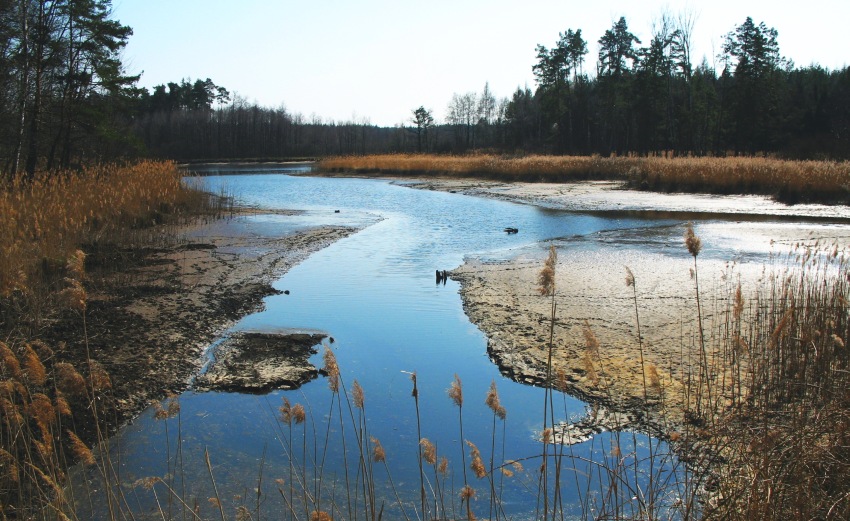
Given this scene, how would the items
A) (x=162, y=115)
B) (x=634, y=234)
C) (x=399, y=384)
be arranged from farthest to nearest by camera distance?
1. (x=162, y=115)
2. (x=634, y=234)
3. (x=399, y=384)

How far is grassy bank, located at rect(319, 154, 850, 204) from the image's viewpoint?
21.4 meters

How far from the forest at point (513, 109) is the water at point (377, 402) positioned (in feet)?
42.2

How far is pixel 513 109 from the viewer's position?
241 feet

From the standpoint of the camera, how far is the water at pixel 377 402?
13.4 feet

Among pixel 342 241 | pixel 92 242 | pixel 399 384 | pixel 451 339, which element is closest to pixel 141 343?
pixel 399 384

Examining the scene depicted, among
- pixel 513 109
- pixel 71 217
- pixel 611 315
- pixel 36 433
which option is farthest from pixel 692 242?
pixel 513 109

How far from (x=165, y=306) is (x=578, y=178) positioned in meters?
27.7

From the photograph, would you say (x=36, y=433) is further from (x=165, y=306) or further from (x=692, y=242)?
(x=692, y=242)

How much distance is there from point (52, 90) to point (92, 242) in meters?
14.4

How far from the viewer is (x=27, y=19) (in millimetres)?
18406

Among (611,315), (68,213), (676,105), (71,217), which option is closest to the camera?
(611,315)

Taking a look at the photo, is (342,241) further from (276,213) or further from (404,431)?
(404,431)

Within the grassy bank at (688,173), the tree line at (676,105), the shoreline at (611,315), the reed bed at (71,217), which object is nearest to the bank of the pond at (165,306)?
the reed bed at (71,217)

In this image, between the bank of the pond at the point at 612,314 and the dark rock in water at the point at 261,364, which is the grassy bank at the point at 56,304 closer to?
the dark rock in water at the point at 261,364
